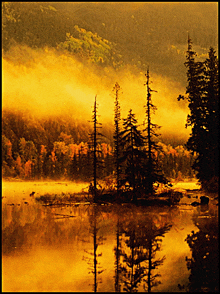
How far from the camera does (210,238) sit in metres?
19.2

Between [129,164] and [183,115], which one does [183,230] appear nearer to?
[129,164]

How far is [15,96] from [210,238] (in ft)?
564

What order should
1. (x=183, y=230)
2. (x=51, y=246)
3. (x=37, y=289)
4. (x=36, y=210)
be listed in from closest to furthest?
1. (x=37, y=289)
2. (x=51, y=246)
3. (x=183, y=230)
4. (x=36, y=210)

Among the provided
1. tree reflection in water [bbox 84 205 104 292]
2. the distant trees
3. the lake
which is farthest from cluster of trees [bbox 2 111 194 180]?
the lake

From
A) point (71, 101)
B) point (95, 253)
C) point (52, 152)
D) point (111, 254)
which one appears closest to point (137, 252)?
point (111, 254)

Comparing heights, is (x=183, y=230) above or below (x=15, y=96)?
below

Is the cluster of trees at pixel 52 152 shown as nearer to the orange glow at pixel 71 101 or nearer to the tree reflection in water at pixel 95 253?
the orange glow at pixel 71 101

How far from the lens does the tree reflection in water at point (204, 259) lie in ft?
40.7

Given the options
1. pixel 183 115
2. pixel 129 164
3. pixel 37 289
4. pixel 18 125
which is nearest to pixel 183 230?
pixel 37 289

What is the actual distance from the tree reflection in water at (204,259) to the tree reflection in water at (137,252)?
1.30 metres

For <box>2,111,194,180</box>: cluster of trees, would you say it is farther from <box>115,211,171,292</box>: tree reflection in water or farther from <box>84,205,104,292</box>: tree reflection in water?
<box>115,211,171,292</box>: tree reflection in water

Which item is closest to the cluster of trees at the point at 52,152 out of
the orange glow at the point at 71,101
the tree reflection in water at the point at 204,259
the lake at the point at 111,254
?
the orange glow at the point at 71,101

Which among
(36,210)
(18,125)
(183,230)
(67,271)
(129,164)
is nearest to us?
(67,271)

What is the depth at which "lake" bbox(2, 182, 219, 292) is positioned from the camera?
13.0 m
